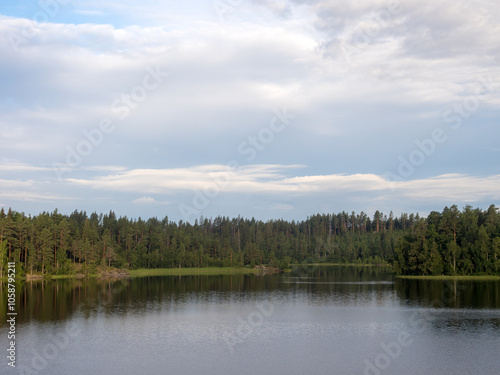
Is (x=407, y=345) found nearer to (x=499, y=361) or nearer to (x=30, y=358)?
(x=499, y=361)

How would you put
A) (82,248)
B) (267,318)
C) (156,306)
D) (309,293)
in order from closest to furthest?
(267,318), (156,306), (309,293), (82,248)

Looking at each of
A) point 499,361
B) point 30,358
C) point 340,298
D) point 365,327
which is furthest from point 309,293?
point 30,358

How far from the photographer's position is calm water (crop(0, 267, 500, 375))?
143ft

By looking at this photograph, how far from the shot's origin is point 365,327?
204ft

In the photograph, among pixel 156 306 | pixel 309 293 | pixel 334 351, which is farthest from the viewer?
pixel 309 293

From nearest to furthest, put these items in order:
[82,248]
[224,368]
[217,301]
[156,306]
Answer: [224,368], [156,306], [217,301], [82,248]

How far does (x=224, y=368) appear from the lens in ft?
141

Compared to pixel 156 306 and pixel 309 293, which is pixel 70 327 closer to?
pixel 156 306

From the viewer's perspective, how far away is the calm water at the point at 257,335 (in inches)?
1716

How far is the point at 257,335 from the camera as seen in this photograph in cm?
5741

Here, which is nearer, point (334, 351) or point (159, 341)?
point (334, 351)

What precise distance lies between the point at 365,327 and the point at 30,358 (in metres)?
41.1

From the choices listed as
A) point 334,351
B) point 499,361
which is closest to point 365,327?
point 334,351

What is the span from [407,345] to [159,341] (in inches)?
1119
